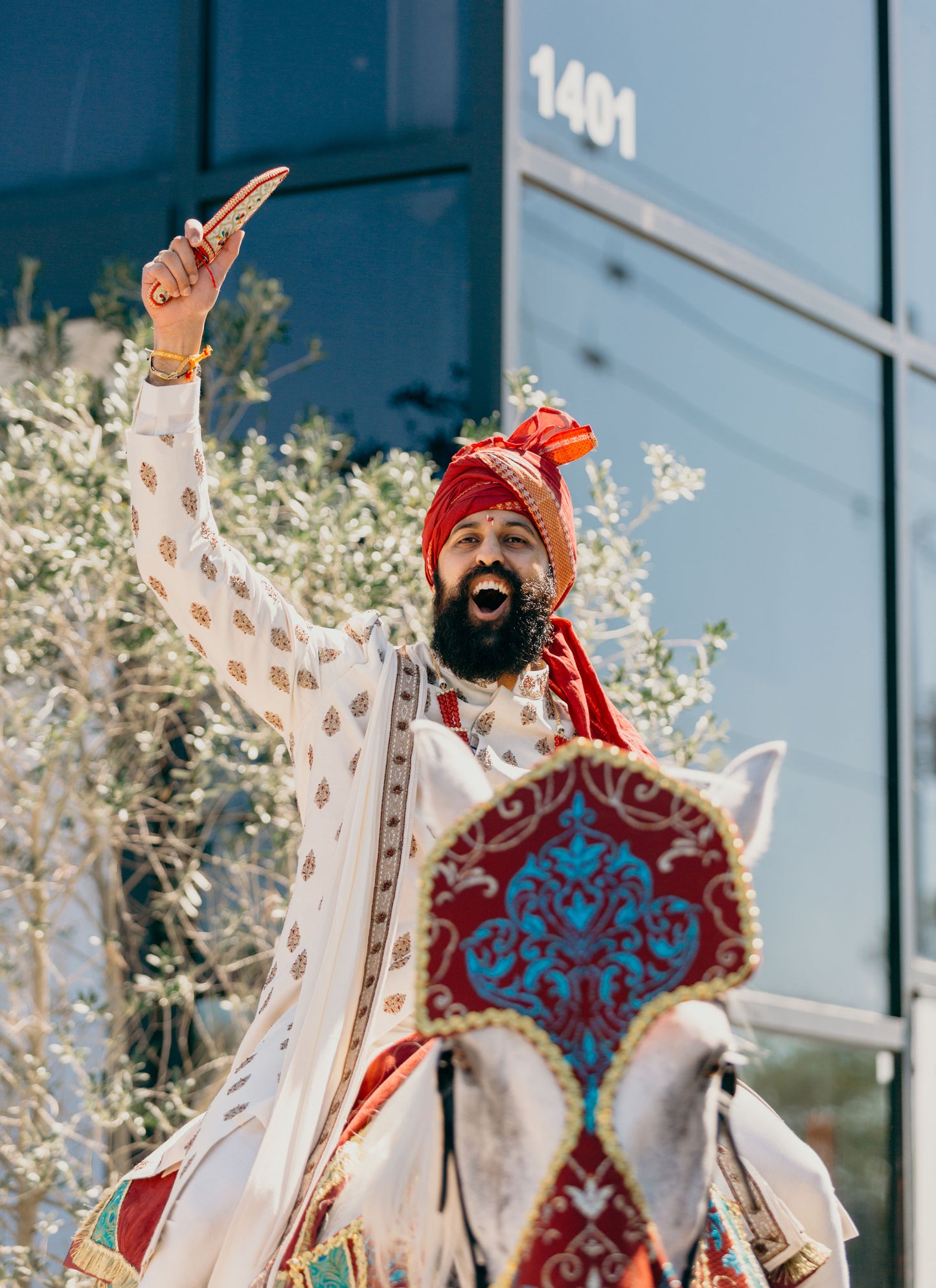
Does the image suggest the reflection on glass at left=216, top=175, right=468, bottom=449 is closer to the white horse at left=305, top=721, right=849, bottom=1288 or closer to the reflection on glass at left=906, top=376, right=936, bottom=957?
the reflection on glass at left=906, top=376, right=936, bottom=957

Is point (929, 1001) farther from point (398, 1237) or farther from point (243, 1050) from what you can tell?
point (398, 1237)

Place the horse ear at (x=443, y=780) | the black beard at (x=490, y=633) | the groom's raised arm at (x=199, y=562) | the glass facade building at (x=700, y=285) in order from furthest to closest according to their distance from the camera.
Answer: the glass facade building at (x=700, y=285) → the black beard at (x=490, y=633) → the groom's raised arm at (x=199, y=562) → the horse ear at (x=443, y=780)

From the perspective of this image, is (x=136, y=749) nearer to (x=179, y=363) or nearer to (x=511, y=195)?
(x=511, y=195)

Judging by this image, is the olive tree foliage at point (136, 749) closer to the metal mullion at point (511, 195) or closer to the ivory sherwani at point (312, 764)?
the metal mullion at point (511, 195)

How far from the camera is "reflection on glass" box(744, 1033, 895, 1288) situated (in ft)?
21.1

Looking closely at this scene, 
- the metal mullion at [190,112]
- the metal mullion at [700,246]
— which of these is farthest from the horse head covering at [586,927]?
the metal mullion at [190,112]

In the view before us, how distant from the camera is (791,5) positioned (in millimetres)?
7168

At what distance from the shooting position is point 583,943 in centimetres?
176

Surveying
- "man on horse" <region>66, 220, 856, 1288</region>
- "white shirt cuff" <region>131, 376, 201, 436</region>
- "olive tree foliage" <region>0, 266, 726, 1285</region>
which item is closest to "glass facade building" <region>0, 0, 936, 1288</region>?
"olive tree foliage" <region>0, 266, 726, 1285</region>

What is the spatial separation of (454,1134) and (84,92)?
5.37 metres

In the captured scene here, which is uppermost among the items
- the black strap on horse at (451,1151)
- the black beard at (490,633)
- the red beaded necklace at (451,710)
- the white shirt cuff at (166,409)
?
the white shirt cuff at (166,409)

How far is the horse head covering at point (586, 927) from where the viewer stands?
1682mm

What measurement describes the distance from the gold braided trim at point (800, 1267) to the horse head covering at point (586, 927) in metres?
0.83

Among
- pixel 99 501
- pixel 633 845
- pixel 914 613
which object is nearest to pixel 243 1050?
pixel 633 845
